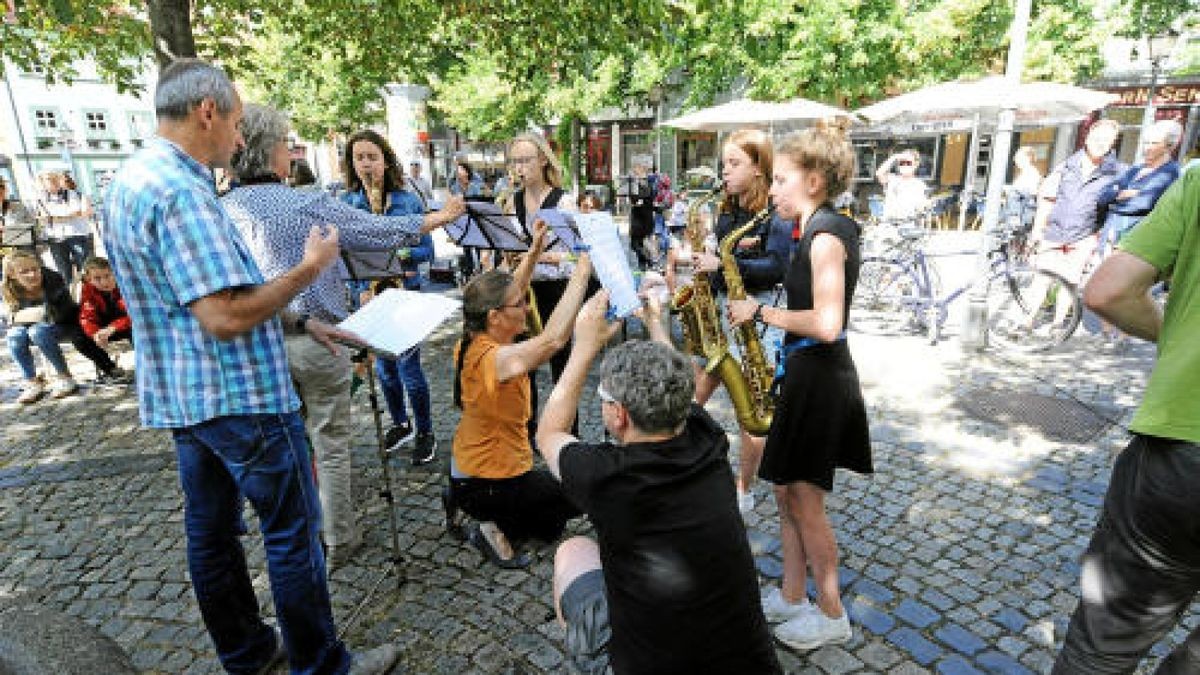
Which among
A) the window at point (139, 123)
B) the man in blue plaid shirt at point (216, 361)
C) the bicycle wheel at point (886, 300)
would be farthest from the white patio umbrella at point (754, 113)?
the window at point (139, 123)

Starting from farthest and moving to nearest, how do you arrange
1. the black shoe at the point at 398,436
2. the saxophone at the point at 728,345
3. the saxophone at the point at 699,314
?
the black shoe at the point at 398,436
the saxophone at the point at 699,314
the saxophone at the point at 728,345

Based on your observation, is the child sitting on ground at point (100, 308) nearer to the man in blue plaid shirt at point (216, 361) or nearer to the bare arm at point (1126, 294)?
the man in blue plaid shirt at point (216, 361)

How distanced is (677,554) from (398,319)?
157 centimetres

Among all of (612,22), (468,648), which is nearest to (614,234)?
(468,648)

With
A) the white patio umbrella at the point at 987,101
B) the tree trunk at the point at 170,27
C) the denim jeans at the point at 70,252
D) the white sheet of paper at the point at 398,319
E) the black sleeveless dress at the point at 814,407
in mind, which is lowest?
the denim jeans at the point at 70,252

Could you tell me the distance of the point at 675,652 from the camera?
167cm

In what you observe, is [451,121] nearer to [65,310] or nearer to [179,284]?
[65,310]

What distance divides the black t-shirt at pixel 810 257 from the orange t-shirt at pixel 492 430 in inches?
52.7

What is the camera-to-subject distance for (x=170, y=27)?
4.49m

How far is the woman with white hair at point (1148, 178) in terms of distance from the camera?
6.00 meters

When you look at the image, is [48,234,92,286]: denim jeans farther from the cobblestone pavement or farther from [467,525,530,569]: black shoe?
[467,525,530,569]: black shoe

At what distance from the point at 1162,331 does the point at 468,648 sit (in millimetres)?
2650

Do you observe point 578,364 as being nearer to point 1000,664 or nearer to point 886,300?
point 1000,664

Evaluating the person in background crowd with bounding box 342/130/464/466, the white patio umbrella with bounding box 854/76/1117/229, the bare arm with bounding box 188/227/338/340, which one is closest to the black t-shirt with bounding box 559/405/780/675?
the bare arm with bounding box 188/227/338/340
